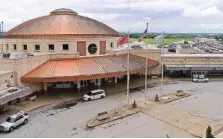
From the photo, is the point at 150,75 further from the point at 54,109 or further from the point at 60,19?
the point at 54,109

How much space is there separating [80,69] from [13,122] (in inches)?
605

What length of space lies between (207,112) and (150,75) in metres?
23.5

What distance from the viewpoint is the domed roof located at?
4797 cm

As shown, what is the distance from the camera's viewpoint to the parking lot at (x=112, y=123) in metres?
27.1

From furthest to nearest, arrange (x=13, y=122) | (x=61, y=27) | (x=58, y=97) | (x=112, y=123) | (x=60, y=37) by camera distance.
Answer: (x=61, y=27) → (x=60, y=37) → (x=58, y=97) → (x=112, y=123) → (x=13, y=122)

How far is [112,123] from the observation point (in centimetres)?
2981

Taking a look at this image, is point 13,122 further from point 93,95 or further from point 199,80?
point 199,80

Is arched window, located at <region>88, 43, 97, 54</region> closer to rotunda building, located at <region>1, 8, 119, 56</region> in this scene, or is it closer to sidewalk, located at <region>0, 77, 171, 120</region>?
rotunda building, located at <region>1, 8, 119, 56</region>

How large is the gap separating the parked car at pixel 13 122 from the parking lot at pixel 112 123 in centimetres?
54

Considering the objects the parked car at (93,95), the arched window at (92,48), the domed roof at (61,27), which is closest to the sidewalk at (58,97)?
the parked car at (93,95)

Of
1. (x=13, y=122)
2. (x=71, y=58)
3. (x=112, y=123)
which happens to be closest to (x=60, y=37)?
(x=71, y=58)

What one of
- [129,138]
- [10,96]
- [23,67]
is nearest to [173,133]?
[129,138]

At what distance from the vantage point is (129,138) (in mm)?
24859

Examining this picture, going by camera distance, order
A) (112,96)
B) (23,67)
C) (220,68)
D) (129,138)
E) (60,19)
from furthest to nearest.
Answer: (220,68), (60,19), (112,96), (23,67), (129,138)
